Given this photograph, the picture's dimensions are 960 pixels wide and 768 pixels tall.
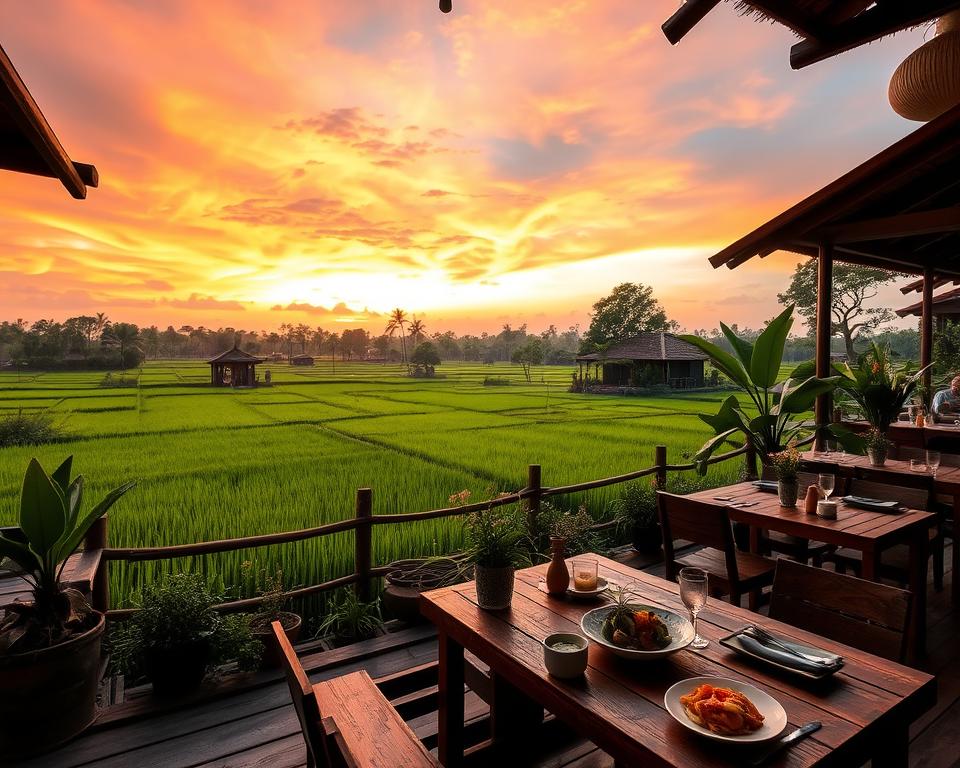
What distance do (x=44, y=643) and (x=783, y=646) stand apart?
3.23 m

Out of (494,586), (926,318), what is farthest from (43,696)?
(926,318)

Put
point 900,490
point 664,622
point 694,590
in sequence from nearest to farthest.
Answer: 1. point 694,590
2. point 664,622
3. point 900,490

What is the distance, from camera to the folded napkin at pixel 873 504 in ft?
11.2

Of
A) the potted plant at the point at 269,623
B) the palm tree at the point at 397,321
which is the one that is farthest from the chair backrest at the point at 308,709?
the palm tree at the point at 397,321

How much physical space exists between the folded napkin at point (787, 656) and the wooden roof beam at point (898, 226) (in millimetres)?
5051

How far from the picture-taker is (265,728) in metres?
2.60

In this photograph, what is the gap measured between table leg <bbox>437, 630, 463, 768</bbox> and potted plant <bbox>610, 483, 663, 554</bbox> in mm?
3508

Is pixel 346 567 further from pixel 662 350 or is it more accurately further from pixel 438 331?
pixel 438 331

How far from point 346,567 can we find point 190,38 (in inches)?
240

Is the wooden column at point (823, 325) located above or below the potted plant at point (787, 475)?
above

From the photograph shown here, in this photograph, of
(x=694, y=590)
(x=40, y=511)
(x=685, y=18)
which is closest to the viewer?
(x=694, y=590)

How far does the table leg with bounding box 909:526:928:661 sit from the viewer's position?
307 centimetres

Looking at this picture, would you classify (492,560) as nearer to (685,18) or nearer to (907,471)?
(685,18)

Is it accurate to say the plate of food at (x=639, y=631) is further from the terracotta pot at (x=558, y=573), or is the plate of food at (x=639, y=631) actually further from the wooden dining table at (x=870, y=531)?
the wooden dining table at (x=870, y=531)
